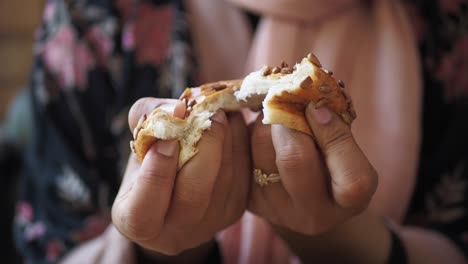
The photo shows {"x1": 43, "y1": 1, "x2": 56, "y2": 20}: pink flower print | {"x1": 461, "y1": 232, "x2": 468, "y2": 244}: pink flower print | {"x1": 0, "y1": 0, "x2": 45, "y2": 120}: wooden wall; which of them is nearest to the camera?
{"x1": 461, "y1": 232, "x2": 468, "y2": 244}: pink flower print

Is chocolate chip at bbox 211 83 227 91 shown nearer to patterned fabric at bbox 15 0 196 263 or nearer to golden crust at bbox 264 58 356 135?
golden crust at bbox 264 58 356 135

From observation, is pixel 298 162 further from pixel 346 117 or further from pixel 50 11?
pixel 50 11

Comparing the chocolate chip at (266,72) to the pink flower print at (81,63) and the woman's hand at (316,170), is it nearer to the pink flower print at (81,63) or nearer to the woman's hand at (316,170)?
the woman's hand at (316,170)

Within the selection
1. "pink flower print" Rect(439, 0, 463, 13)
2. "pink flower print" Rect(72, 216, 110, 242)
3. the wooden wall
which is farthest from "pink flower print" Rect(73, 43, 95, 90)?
the wooden wall

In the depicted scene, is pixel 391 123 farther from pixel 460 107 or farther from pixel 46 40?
pixel 46 40

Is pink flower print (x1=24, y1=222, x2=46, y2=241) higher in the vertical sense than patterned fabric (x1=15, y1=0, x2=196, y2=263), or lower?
lower

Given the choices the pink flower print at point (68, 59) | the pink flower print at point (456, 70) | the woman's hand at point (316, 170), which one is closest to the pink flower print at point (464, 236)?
the pink flower print at point (456, 70)

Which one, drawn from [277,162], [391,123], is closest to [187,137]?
[277,162]

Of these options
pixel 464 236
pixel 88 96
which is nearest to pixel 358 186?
pixel 464 236
